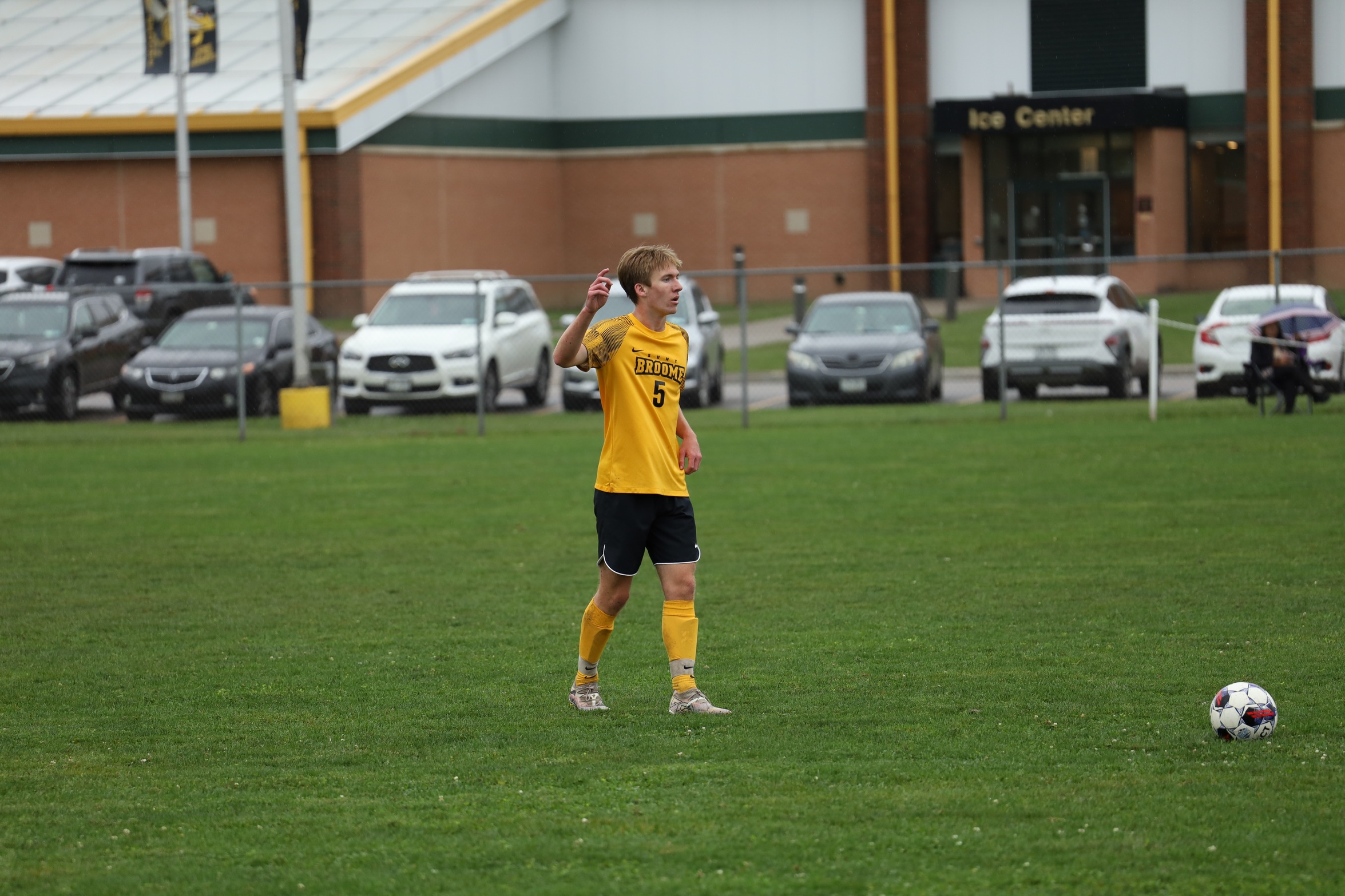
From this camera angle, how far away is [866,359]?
2161 cm

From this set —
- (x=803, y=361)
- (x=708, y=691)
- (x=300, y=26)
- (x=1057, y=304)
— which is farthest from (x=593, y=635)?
(x=300, y=26)

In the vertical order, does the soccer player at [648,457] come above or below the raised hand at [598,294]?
below

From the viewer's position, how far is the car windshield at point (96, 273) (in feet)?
97.3

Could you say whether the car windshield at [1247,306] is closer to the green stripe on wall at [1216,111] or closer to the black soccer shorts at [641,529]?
the black soccer shorts at [641,529]

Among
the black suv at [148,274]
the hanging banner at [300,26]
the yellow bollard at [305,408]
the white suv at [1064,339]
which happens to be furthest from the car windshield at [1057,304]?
the black suv at [148,274]

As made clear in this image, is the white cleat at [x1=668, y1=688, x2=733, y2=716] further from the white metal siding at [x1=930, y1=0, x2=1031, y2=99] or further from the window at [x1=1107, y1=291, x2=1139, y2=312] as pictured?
the white metal siding at [x1=930, y1=0, x2=1031, y2=99]

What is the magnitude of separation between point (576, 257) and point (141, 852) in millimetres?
38432

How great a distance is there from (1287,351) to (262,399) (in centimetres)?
1303

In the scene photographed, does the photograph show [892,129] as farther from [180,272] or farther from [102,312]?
[102,312]

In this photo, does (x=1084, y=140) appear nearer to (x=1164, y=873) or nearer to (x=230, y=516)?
(x=230, y=516)

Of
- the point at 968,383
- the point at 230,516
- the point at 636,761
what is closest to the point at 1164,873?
the point at 636,761

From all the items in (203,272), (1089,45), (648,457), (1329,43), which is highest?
(1089,45)

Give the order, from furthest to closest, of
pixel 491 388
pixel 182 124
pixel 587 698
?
pixel 182 124, pixel 491 388, pixel 587 698

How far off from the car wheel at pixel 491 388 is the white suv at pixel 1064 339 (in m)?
6.46
